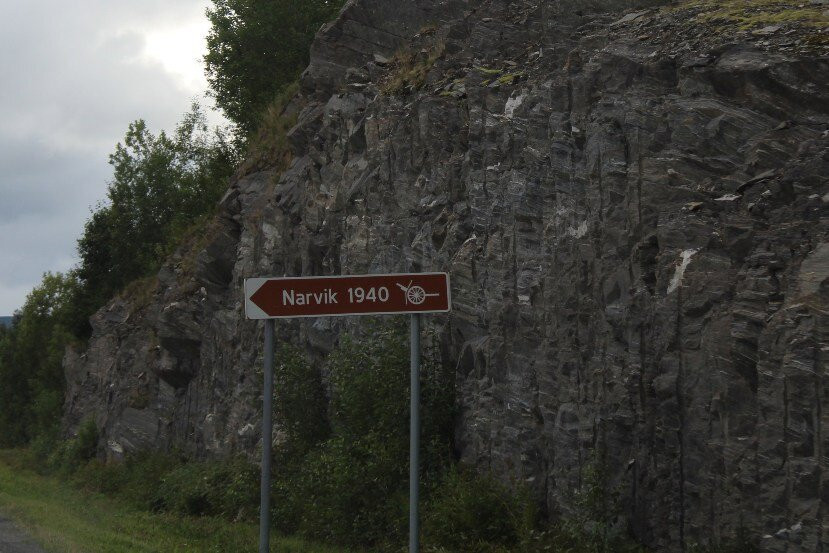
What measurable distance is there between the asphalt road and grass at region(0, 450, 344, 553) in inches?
6.7

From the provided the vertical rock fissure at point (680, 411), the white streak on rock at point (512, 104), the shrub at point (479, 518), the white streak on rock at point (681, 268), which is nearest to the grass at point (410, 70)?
the white streak on rock at point (512, 104)

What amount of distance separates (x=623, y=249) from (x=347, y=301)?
13.5 ft

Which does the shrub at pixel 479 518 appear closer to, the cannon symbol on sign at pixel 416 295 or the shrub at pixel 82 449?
the cannon symbol on sign at pixel 416 295

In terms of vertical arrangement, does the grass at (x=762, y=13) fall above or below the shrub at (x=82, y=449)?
above

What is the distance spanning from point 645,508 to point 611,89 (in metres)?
5.30

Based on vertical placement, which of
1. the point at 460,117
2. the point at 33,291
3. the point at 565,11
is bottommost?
the point at 460,117

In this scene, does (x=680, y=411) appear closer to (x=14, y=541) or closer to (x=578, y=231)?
(x=578, y=231)

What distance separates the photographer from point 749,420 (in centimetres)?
958

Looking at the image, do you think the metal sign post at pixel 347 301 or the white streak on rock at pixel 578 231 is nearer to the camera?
the metal sign post at pixel 347 301

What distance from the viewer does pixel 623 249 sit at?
11781mm

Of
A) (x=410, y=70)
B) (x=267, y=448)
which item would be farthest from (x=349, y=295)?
(x=410, y=70)

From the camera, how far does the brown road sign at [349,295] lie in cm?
902

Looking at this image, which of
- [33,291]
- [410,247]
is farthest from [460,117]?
[33,291]

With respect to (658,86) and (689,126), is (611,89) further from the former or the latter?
(689,126)
